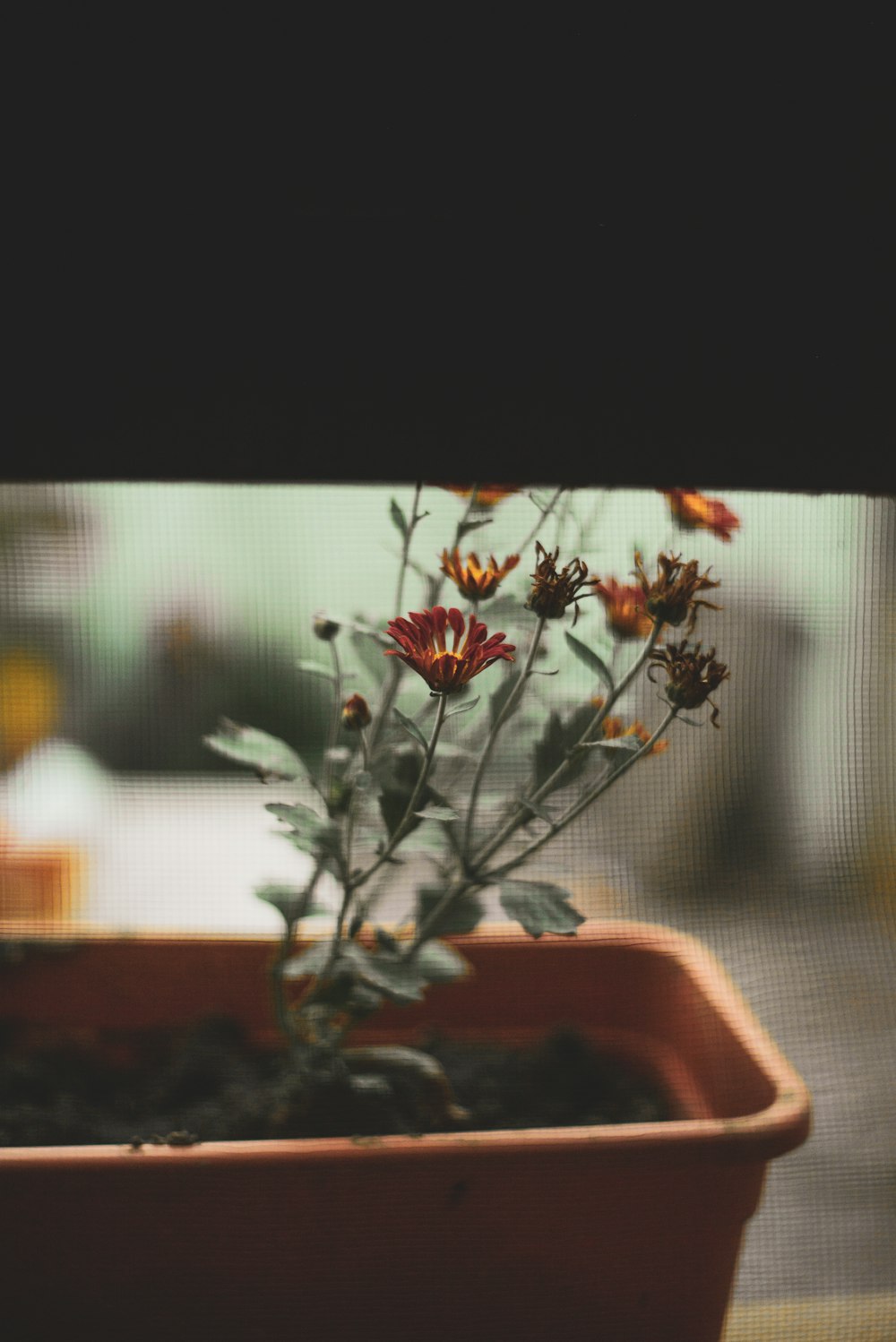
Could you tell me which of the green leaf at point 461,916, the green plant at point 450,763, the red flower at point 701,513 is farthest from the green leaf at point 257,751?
the red flower at point 701,513

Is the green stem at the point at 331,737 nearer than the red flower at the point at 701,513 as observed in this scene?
No

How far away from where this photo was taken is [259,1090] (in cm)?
48

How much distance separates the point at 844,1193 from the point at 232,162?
474 mm

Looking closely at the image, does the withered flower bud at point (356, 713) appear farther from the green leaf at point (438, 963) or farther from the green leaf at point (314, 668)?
the green leaf at point (438, 963)

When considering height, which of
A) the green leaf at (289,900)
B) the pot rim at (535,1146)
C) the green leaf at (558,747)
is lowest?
the pot rim at (535,1146)

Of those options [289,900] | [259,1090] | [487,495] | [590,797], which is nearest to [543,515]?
[487,495]

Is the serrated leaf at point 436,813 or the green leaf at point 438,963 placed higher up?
the serrated leaf at point 436,813

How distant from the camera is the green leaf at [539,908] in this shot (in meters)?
0.41

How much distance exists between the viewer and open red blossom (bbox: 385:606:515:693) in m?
0.36

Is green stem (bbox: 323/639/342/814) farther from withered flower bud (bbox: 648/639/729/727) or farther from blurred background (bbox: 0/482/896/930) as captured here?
withered flower bud (bbox: 648/639/729/727)

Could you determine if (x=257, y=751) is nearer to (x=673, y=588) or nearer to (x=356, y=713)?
(x=356, y=713)

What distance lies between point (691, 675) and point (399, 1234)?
0.88 ft

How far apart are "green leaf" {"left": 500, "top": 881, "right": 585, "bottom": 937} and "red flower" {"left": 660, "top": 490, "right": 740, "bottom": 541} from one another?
0.58 feet

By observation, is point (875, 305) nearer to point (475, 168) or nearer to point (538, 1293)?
point (475, 168)
